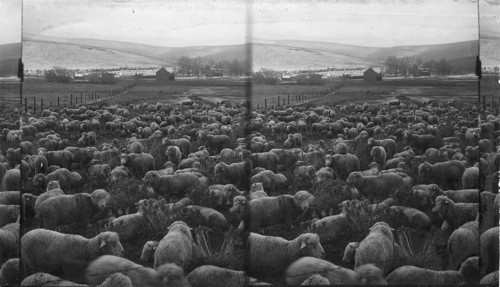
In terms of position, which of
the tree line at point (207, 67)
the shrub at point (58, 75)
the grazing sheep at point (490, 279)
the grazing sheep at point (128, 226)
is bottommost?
the grazing sheep at point (490, 279)

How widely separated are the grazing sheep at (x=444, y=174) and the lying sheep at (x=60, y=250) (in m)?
2.80

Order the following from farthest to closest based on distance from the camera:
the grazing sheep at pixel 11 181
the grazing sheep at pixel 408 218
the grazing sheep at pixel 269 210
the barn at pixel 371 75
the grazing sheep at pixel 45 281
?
the barn at pixel 371 75, the grazing sheep at pixel 408 218, the grazing sheep at pixel 11 181, the grazing sheep at pixel 269 210, the grazing sheep at pixel 45 281

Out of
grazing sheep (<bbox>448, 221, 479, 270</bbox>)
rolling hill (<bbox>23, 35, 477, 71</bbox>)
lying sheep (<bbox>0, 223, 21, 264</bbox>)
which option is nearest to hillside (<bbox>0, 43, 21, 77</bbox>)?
rolling hill (<bbox>23, 35, 477, 71</bbox>)

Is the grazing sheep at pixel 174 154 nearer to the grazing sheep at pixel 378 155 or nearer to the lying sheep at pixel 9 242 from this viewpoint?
the lying sheep at pixel 9 242

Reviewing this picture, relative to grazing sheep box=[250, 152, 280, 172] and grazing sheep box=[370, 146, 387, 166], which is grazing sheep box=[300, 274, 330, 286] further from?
grazing sheep box=[370, 146, 387, 166]

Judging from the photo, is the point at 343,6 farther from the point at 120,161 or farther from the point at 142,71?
the point at 120,161

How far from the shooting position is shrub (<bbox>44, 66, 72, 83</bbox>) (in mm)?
7746

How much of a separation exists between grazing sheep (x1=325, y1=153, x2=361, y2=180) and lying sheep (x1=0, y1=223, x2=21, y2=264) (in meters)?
2.75

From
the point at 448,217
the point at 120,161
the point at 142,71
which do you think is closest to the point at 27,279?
the point at 120,161

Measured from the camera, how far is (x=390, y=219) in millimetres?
7828

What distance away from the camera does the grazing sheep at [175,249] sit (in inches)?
293

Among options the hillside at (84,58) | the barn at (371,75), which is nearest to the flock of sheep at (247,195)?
the barn at (371,75)

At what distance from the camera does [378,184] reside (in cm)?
795

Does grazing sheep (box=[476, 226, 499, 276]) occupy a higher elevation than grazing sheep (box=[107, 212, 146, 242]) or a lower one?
lower
